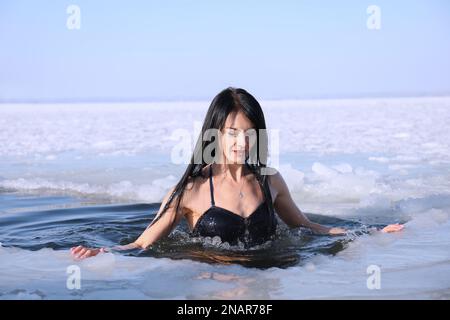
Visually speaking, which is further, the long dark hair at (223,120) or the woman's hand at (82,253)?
the long dark hair at (223,120)

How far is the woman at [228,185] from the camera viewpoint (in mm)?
3428

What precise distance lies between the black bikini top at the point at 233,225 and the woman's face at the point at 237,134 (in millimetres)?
320

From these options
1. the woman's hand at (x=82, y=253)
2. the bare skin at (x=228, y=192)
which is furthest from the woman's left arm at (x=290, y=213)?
the woman's hand at (x=82, y=253)

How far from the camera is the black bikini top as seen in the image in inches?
140

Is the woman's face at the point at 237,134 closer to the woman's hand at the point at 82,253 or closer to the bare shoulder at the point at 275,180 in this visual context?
the bare shoulder at the point at 275,180

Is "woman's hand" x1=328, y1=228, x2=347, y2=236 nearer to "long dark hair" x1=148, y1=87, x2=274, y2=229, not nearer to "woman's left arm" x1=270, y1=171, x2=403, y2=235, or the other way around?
"woman's left arm" x1=270, y1=171, x2=403, y2=235

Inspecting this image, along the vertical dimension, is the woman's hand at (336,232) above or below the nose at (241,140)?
below

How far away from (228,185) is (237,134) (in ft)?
1.37

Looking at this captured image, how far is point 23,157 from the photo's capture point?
8.71 meters

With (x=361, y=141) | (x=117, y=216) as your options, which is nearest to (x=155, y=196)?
(x=117, y=216)

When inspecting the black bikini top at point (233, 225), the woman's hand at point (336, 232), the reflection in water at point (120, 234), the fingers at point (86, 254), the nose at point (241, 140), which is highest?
the nose at point (241, 140)

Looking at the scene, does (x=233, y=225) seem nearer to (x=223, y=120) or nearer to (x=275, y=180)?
(x=275, y=180)
